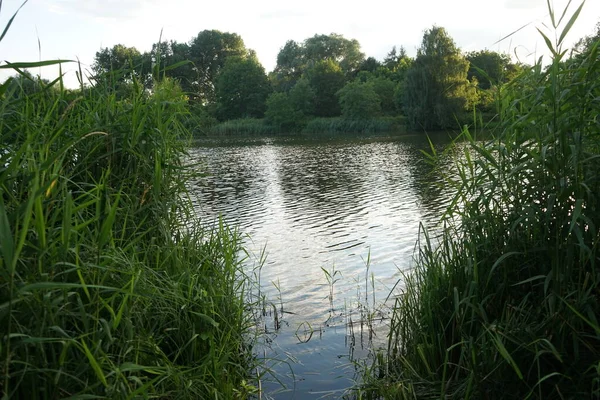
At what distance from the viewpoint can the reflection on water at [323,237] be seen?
5363 mm

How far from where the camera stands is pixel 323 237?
11086 mm

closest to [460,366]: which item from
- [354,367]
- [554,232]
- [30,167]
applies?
[554,232]

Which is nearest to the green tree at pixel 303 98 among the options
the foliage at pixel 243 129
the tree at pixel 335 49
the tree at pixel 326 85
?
the tree at pixel 326 85

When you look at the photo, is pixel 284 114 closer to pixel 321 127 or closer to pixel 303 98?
pixel 303 98

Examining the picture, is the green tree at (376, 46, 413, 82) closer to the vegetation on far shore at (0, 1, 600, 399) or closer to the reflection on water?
the reflection on water

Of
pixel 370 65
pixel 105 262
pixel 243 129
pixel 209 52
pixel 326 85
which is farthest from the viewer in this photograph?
pixel 209 52

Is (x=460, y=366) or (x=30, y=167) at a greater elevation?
(x=30, y=167)

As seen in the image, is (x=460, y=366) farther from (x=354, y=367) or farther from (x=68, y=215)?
(x=68, y=215)

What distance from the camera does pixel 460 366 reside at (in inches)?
137

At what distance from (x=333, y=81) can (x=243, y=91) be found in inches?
507

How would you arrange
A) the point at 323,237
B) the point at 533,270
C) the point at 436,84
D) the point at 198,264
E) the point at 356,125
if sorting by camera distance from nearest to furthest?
the point at 533,270 < the point at 198,264 < the point at 323,237 < the point at 436,84 < the point at 356,125

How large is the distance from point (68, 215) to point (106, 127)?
1.82 metres

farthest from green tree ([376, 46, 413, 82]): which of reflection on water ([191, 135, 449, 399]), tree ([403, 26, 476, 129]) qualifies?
reflection on water ([191, 135, 449, 399])

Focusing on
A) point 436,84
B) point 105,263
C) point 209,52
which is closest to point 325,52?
point 209,52
